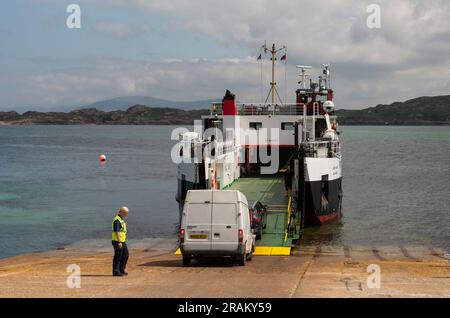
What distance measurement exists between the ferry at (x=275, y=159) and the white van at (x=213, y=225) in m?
4.55

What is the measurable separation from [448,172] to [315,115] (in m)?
40.1

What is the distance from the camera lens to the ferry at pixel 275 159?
2631 cm

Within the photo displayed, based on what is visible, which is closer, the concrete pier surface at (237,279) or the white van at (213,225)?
the concrete pier surface at (237,279)

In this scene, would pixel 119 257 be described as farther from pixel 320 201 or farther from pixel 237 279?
pixel 320 201

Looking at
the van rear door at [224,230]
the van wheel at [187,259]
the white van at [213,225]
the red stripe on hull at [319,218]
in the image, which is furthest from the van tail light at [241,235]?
the red stripe on hull at [319,218]

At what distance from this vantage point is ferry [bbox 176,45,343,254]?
26312 millimetres

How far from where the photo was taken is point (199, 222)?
17.9 m

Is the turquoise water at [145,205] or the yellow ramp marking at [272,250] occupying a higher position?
the yellow ramp marking at [272,250]

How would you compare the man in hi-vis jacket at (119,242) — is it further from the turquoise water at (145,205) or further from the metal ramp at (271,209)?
the turquoise water at (145,205)

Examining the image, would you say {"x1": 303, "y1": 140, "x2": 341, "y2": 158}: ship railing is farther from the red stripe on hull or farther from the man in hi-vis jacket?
the man in hi-vis jacket

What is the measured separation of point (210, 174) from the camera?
84.9 feet

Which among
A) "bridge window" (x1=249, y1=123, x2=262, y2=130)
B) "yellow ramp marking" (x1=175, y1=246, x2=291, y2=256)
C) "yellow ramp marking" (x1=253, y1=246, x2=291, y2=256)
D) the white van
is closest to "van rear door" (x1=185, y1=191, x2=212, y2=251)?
the white van
